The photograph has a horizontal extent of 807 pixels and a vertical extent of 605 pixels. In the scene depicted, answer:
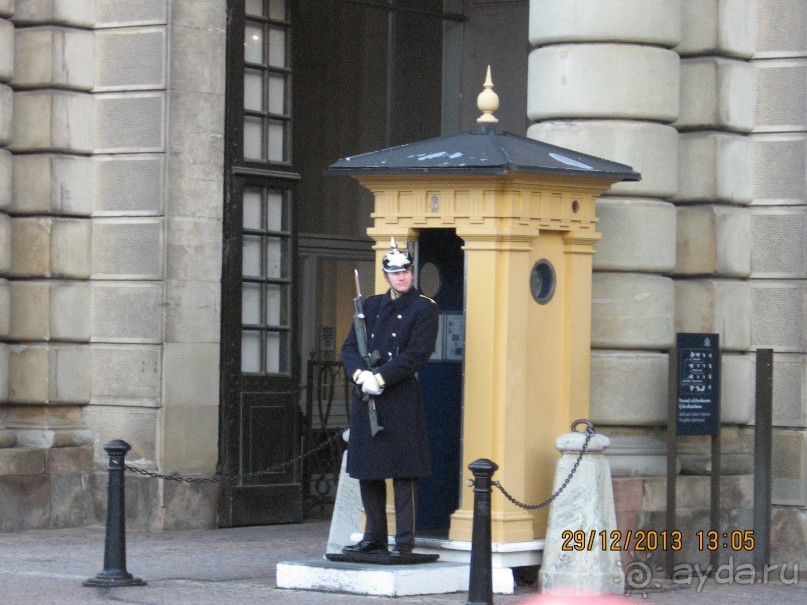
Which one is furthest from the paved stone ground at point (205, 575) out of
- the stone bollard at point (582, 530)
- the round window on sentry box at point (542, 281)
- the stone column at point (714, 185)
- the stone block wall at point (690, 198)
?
the round window on sentry box at point (542, 281)

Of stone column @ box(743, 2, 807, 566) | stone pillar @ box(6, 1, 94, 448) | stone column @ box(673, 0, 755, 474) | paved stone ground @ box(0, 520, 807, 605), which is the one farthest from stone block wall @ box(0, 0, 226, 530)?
stone column @ box(743, 2, 807, 566)

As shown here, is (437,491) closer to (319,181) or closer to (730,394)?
(730,394)

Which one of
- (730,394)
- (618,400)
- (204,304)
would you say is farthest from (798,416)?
(204,304)

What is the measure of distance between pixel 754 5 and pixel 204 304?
196 inches

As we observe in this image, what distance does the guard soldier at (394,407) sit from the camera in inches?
433

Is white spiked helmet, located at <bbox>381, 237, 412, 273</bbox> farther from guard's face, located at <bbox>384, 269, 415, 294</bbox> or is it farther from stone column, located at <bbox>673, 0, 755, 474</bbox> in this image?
stone column, located at <bbox>673, 0, 755, 474</bbox>

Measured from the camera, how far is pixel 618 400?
41.1 feet

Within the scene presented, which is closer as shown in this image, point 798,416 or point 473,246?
point 473,246

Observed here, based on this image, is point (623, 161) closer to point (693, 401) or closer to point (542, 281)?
point (542, 281)

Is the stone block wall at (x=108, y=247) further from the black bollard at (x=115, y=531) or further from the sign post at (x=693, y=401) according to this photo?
the sign post at (x=693, y=401)

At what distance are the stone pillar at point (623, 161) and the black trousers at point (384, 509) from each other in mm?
1924

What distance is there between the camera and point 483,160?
36.6 ft
